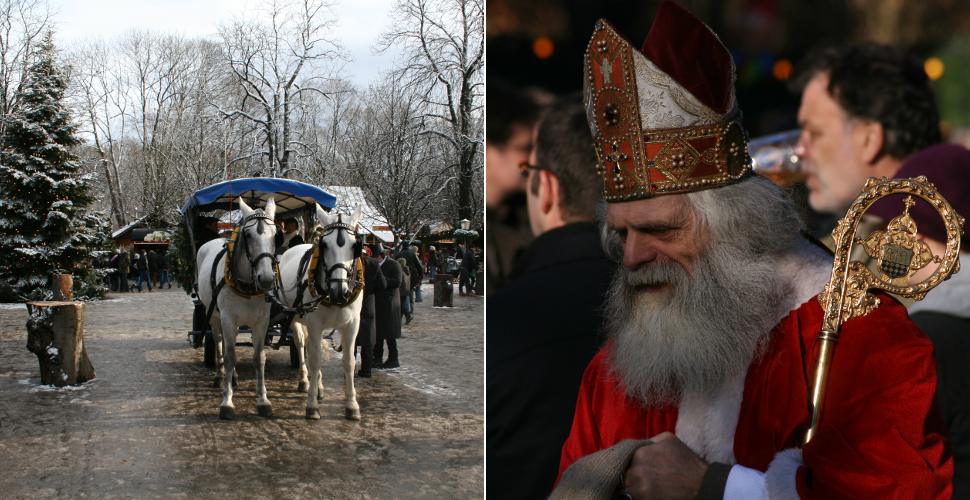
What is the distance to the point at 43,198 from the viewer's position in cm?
536

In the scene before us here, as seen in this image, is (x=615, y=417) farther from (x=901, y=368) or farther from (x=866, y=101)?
(x=866, y=101)

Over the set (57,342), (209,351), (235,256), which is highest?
(235,256)

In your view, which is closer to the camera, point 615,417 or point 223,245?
point 615,417

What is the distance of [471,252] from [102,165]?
325cm

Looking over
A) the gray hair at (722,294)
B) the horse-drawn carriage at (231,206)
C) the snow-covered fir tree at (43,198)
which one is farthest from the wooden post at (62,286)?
the gray hair at (722,294)

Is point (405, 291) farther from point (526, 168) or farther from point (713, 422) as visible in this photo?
point (713, 422)

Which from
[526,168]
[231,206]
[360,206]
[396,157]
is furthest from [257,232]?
[526,168]

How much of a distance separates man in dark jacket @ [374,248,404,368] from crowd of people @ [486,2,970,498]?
3.23m

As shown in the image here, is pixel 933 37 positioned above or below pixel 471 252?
above

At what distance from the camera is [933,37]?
1.92 meters

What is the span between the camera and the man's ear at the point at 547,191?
220cm

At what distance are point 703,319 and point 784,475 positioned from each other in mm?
381

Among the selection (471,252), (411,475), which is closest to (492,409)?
(471,252)

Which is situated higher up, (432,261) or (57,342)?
(432,261)
